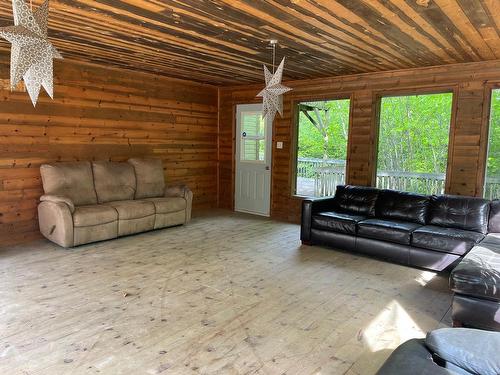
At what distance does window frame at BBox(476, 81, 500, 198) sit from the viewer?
4.65m

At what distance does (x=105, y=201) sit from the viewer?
212 inches

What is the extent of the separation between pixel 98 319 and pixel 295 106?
187 inches

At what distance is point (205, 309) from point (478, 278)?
2077 mm

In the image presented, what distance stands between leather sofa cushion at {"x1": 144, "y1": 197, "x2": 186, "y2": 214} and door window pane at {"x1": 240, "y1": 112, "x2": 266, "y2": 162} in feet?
6.05

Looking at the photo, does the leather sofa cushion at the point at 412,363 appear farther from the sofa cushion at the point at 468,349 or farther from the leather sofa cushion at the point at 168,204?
the leather sofa cushion at the point at 168,204

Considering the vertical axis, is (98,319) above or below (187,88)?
below

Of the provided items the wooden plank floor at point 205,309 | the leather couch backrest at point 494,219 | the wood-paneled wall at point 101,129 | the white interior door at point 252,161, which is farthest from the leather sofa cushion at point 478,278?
the wood-paneled wall at point 101,129

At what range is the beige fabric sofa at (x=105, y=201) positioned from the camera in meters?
4.63

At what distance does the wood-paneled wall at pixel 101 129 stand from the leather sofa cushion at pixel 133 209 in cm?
99

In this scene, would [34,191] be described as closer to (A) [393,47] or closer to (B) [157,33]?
(B) [157,33]

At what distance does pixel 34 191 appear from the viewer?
5.02 m

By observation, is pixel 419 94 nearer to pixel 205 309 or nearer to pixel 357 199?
pixel 357 199

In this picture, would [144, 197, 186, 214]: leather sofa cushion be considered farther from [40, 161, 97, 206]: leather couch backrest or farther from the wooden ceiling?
the wooden ceiling

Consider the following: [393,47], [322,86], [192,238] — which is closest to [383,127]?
[322,86]
